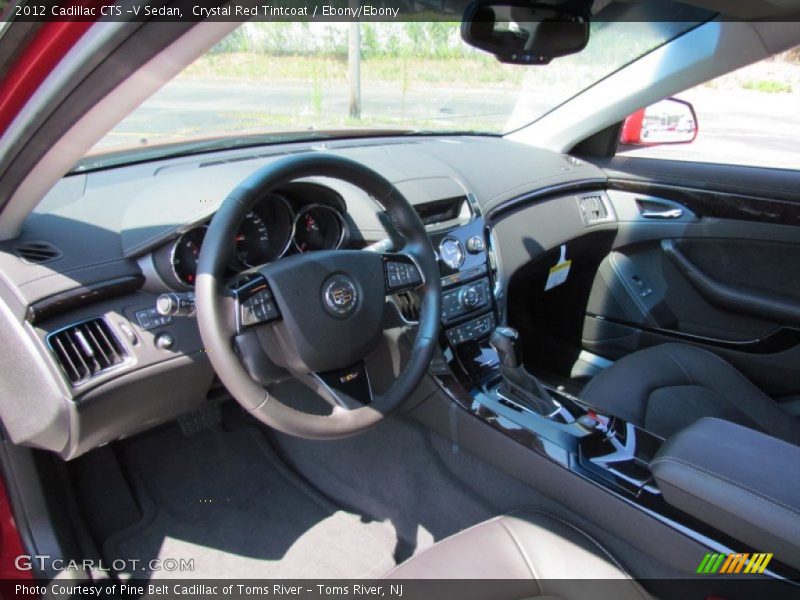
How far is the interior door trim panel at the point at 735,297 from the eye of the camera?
2.40m

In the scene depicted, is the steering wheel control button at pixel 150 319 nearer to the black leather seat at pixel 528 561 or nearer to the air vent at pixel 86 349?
the air vent at pixel 86 349

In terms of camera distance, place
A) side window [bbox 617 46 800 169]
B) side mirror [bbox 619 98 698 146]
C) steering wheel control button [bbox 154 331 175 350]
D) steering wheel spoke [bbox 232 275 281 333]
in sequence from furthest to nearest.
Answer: side mirror [bbox 619 98 698 146]
side window [bbox 617 46 800 169]
steering wheel control button [bbox 154 331 175 350]
steering wheel spoke [bbox 232 275 281 333]

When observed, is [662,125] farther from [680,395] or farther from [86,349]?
[86,349]

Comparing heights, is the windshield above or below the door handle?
above

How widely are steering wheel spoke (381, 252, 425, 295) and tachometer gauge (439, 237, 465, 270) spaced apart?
1.33 feet

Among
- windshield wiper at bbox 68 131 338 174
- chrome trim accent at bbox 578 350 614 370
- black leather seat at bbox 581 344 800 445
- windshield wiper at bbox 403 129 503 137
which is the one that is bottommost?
chrome trim accent at bbox 578 350 614 370

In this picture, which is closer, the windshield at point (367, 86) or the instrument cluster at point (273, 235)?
the instrument cluster at point (273, 235)

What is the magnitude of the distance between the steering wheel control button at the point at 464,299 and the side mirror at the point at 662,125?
1344mm

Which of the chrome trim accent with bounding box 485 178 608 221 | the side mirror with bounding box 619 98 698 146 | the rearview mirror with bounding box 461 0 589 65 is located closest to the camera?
the rearview mirror with bounding box 461 0 589 65

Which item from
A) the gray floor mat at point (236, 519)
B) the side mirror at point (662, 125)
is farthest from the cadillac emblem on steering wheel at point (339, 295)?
the side mirror at point (662, 125)

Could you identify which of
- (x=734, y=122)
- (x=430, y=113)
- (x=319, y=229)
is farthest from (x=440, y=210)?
(x=734, y=122)

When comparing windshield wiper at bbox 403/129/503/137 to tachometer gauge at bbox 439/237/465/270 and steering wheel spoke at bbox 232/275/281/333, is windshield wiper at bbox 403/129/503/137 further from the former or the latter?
steering wheel spoke at bbox 232/275/281/333

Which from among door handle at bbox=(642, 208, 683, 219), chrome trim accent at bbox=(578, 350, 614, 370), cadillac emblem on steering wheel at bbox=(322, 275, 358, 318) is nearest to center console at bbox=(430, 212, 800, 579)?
cadillac emblem on steering wheel at bbox=(322, 275, 358, 318)

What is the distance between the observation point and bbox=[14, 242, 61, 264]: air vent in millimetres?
1379
